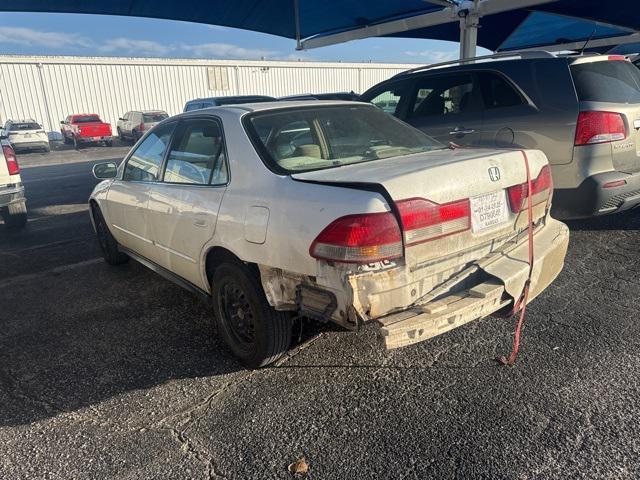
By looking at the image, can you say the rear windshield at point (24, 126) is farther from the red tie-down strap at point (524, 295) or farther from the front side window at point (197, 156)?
the red tie-down strap at point (524, 295)

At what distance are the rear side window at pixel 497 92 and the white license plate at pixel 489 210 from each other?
2.70 meters

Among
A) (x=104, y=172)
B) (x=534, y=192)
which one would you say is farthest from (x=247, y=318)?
(x=104, y=172)

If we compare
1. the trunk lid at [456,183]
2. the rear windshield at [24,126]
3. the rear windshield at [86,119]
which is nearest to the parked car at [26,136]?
the rear windshield at [24,126]

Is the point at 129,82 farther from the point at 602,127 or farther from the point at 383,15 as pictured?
the point at 602,127

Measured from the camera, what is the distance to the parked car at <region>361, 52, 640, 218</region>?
14.6 ft

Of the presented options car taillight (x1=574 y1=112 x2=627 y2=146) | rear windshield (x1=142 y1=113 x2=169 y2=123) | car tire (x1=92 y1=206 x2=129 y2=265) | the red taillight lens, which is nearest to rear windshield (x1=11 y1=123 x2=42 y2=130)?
rear windshield (x1=142 y1=113 x2=169 y2=123)

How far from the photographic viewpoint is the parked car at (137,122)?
26.3m

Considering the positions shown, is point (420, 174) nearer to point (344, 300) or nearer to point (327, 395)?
point (344, 300)

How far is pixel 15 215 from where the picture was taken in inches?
286

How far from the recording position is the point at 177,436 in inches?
99.0

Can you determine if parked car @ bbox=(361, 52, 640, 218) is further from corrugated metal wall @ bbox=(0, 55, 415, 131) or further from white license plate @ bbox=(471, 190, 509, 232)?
corrugated metal wall @ bbox=(0, 55, 415, 131)

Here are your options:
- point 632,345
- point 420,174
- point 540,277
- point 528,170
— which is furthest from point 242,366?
point 632,345

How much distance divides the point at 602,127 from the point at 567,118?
1.00ft

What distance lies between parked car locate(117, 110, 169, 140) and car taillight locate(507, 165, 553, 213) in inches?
986
